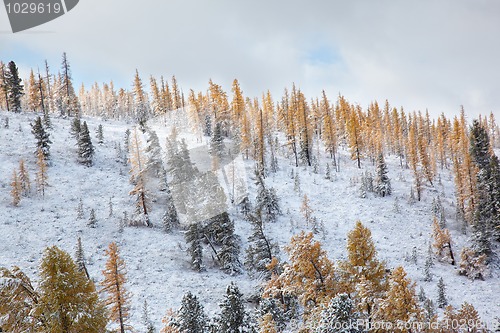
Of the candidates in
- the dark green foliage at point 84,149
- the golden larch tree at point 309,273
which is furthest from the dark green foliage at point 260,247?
the dark green foliage at point 84,149

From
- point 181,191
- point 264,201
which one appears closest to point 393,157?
point 264,201

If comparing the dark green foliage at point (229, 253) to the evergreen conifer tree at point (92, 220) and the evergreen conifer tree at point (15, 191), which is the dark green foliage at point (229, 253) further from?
the evergreen conifer tree at point (15, 191)

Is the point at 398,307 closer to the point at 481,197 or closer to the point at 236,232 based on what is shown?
the point at 236,232

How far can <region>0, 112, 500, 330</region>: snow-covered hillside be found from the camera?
3284cm

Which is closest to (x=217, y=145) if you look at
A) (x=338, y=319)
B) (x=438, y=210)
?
(x=438, y=210)

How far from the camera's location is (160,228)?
41969mm

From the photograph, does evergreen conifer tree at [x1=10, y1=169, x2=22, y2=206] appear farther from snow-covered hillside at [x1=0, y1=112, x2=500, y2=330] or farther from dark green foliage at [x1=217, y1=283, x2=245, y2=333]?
dark green foliage at [x1=217, y1=283, x2=245, y2=333]

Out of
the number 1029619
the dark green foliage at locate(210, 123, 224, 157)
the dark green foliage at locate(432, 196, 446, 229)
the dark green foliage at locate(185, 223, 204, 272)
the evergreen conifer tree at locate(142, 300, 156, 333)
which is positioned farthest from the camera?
the dark green foliage at locate(210, 123, 224, 157)

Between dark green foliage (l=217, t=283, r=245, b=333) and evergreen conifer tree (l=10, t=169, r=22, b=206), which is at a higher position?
evergreen conifer tree (l=10, t=169, r=22, b=206)

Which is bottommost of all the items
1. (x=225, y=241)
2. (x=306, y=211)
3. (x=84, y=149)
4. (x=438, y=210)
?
(x=438, y=210)

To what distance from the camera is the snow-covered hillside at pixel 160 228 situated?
108 ft

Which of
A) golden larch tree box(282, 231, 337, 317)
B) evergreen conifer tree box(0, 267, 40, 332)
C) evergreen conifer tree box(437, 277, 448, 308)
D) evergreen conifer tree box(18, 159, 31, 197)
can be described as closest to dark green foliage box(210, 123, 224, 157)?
evergreen conifer tree box(18, 159, 31, 197)

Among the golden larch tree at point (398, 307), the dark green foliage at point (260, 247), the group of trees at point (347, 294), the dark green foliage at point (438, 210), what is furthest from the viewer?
the dark green foliage at point (438, 210)

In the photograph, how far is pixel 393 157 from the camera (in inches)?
3310
